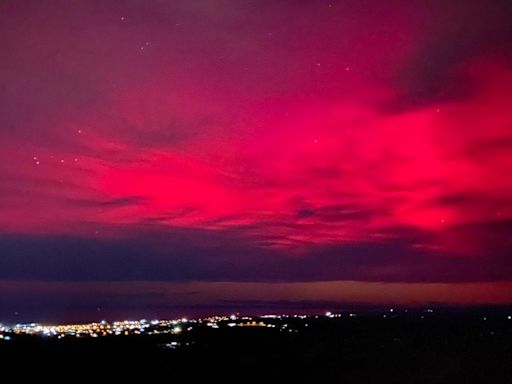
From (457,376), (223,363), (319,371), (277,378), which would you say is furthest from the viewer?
(223,363)

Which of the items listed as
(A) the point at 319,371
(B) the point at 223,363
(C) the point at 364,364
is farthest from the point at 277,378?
(B) the point at 223,363

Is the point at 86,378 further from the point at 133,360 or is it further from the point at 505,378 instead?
the point at 505,378

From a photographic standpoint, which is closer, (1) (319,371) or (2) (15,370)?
(1) (319,371)

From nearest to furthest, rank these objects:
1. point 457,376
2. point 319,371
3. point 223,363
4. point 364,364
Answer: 1. point 457,376
2. point 319,371
3. point 364,364
4. point 223,363

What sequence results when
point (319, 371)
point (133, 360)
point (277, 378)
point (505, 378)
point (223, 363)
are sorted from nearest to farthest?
point (505, 378) → point (277, 378) → point (319, 371) → point (223, 363) → point (133, 360)

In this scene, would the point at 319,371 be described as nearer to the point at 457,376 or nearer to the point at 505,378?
the point at 457,376

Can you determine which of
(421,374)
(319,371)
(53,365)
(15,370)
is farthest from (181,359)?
(421,374)

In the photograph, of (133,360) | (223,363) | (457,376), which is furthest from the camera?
(133,360)

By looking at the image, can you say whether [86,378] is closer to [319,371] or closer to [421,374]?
[319,371]

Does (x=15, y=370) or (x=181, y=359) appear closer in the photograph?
(x=15, y=370)
